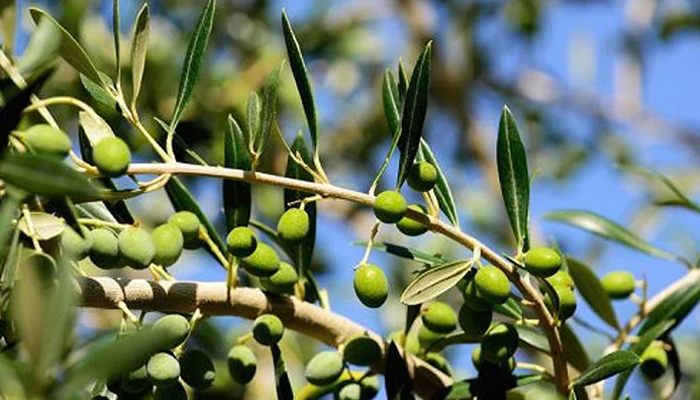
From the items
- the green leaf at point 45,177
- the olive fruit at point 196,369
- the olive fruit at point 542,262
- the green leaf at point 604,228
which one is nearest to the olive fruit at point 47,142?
the green leaf at point 45,177

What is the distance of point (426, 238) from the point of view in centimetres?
299

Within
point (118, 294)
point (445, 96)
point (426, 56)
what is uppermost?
point (426, 56)

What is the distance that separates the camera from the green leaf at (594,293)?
124 cm

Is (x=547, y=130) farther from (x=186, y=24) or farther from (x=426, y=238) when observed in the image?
(x=186, y=24)

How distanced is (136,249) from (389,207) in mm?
192

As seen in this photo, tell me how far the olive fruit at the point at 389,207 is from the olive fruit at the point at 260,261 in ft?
0.40

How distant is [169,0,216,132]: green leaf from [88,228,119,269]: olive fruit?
0.18 m

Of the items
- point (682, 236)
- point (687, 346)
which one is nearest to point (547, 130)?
point (687, 346)

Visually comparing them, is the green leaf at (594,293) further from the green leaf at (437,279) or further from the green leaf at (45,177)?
the green leaf at (45,177)

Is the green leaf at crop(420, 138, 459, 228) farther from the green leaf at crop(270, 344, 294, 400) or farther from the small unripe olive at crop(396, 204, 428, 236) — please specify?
the green leaf at crop(270, 344, 294, 400)

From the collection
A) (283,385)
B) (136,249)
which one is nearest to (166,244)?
(136,249)

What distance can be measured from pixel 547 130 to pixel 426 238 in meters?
0.95

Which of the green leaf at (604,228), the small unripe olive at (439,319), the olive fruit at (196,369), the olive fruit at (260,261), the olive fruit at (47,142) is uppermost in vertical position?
the olive fruit at (47,142)

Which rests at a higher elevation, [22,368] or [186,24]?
[22,368]
